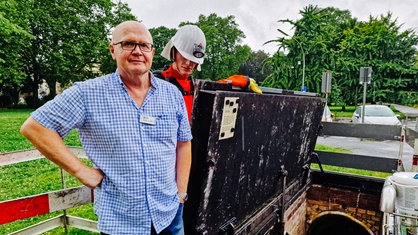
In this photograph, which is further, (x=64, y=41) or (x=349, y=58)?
(x=64, y=41)

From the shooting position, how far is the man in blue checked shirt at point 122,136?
4.87 feet

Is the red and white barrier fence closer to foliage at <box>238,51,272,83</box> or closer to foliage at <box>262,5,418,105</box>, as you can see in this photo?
foliage at <box>262,5,418,105</box>

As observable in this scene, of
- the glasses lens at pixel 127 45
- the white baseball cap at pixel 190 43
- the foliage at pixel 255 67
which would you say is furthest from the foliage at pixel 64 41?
the glasses lens at pixel 127 45

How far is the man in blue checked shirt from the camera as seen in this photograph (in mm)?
1484

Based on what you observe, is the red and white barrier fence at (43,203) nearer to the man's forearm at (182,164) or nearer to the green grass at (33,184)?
the man's forearm at (182,164)

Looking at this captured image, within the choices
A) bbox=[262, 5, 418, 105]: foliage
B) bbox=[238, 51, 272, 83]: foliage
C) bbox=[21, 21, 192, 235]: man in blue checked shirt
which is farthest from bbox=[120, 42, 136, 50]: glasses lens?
bbox=[238, 51, 272, 83]: foliage

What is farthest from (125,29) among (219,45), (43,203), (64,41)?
(219,45)

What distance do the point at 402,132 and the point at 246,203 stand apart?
334cm

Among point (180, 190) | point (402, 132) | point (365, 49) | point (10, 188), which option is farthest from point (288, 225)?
point (365, 49)

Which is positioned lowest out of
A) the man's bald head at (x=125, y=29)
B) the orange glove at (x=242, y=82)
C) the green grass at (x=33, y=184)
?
the green grass at (x=33, y=184)

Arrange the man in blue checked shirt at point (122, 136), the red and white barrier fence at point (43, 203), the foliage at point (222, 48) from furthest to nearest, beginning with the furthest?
the foliage at point (222, 48)
the red and white barrier fence at point (43, 203)
the man in blue checked shirt at point (122, 136)

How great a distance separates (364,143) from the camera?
12.1 metres

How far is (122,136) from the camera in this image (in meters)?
1.57

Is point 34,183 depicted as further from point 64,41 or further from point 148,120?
point 64,41
